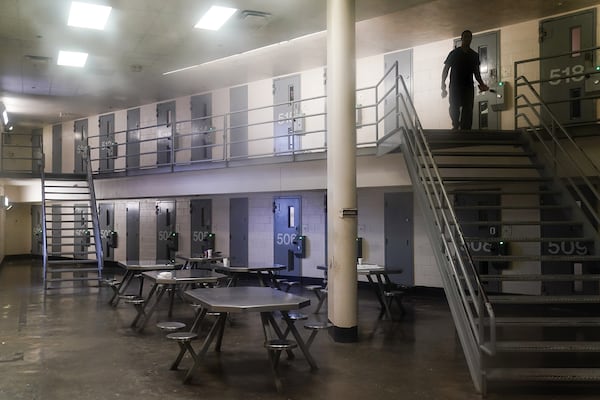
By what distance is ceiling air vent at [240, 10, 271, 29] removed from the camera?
774 cm

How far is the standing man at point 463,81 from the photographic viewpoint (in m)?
7.32

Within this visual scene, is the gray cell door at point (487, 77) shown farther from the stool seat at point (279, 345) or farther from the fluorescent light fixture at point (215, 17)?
the stool seat at point (279, 345)

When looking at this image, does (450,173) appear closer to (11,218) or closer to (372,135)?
(372,135)

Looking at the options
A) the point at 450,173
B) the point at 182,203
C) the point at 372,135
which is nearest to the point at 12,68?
the point at 182,203

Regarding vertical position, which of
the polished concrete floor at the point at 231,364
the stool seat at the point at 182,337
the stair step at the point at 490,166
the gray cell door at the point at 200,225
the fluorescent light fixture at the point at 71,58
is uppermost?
the fluorescent light fixture at the point at 71,58

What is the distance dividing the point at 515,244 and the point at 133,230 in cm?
1036

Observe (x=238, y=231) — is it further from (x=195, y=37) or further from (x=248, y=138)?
(x=195, y=37)

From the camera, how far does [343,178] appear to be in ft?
20.9

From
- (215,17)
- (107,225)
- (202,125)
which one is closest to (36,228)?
(107,225)

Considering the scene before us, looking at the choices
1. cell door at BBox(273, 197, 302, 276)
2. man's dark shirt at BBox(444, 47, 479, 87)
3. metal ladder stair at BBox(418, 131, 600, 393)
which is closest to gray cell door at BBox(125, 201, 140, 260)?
cell door at BBox(273, 197, 302, 276)

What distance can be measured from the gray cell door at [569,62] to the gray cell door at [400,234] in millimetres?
3093

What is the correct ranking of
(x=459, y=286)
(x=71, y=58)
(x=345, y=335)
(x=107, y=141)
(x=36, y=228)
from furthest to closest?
1. (x=36, y=228)
2. (x=107, y=141)
3. (x=71, y=58)
4. (x=345, y=335)
5. (x=459, y=286)

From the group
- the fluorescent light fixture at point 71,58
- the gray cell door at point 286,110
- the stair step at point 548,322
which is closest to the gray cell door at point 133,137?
the fluorescent light fixture at point 71,58

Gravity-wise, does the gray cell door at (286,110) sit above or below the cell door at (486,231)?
above
